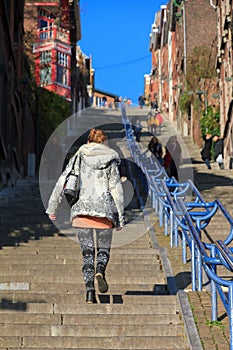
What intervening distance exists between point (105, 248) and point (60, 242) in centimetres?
419

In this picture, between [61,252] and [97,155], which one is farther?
[61,252]

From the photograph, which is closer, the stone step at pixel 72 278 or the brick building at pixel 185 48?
the stone step at pixel 72 278

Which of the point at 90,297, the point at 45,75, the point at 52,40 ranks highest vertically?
the point at 52,40

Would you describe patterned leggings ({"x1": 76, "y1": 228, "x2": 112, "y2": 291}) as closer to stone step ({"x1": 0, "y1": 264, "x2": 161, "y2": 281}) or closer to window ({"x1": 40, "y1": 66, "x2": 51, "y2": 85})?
stone step ({"x1": 0, "y1": 264, "x2": 161, "y2": 281})

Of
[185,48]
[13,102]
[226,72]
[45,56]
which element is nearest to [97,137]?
[13,102]

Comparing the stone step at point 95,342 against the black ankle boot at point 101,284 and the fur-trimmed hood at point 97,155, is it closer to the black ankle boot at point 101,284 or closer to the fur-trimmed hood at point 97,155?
the black ankle boot at point 101,284

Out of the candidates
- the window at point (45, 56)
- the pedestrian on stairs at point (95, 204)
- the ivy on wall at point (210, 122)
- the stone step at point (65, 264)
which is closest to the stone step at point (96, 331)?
the pedestrian on stairs at point (95, 204)

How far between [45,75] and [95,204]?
3528 cm

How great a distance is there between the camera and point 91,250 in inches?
253

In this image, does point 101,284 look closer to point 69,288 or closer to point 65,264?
point 69,288

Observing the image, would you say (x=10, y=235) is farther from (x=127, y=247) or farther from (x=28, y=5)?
(x=28, y=5)

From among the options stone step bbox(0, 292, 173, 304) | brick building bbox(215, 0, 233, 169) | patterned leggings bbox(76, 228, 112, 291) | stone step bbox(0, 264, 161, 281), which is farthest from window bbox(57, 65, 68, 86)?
patterned leggings bbox(76, 228, 112, 291)

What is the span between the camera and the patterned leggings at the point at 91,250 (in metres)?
6.38

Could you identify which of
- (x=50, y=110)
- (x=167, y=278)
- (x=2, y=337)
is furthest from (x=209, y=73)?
(x=2, y=337)
